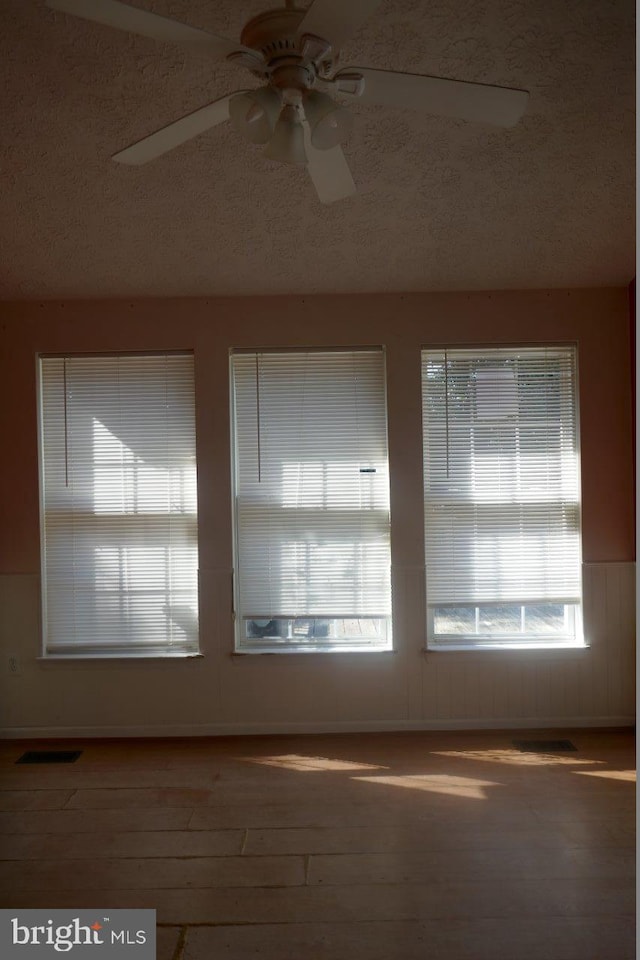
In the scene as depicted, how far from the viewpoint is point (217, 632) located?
3.97 meters

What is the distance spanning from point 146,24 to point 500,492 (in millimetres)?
3177

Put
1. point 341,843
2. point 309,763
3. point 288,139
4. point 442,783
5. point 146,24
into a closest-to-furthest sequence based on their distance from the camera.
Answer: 1. point 146,24
2. point 288,139
3. point 341,843
4. point 442,783
5. point 309,763

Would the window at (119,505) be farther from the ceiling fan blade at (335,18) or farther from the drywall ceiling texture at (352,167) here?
the ceiling fan blade at (335,18)

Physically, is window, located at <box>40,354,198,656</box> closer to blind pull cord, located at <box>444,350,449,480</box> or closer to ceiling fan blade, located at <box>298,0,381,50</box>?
blind pull cord, located at <box>444,350,449,480</box>

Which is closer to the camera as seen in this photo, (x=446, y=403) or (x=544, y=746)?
(x=544, y=746)

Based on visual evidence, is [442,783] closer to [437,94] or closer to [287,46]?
[437,94]

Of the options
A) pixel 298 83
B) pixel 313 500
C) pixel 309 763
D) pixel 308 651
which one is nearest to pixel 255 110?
pixel 298 83

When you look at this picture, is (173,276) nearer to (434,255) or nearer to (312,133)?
(434,255)

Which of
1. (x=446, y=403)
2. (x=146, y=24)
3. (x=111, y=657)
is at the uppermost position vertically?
(x=146, y=24)

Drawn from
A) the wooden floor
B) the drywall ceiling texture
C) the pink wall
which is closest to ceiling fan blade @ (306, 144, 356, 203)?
the drywall ceiling texture

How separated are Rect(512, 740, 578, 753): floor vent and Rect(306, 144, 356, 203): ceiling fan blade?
3147mm

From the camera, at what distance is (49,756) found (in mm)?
3736

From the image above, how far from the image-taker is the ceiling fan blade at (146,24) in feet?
4.61

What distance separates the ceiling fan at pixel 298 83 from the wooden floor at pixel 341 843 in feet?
8.43
